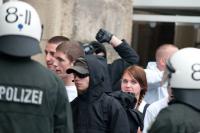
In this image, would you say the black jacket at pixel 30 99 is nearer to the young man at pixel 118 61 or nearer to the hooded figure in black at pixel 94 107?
the hooded figure in black at pixel 94 107

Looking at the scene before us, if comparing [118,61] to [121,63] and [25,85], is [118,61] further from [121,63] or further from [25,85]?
[25,85]

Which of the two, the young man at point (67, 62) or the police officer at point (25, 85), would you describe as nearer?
the police officer at point (25, 85)

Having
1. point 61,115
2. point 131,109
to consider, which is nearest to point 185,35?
point 131,109

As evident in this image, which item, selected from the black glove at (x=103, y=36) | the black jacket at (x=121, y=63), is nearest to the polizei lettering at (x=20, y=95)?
the black jacket at (x=121, y=63)

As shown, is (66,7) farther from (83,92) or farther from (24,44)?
(24,44)

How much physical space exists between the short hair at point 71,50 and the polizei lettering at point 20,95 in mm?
1550

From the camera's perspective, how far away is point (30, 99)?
3.65 meters

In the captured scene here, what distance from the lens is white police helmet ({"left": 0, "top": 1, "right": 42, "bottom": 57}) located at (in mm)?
3668

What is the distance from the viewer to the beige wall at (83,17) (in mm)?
7258

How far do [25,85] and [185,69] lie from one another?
801 millimetres

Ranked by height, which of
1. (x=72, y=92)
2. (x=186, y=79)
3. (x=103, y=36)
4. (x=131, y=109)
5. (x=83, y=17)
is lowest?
(x=131, y=109)

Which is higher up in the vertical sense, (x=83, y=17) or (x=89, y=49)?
(x=83, y=17)

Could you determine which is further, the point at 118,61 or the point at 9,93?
the point at 118,61

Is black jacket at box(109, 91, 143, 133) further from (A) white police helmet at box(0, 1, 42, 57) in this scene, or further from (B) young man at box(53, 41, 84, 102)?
(A) white police helmet at box(0, 1, 42, 57)
